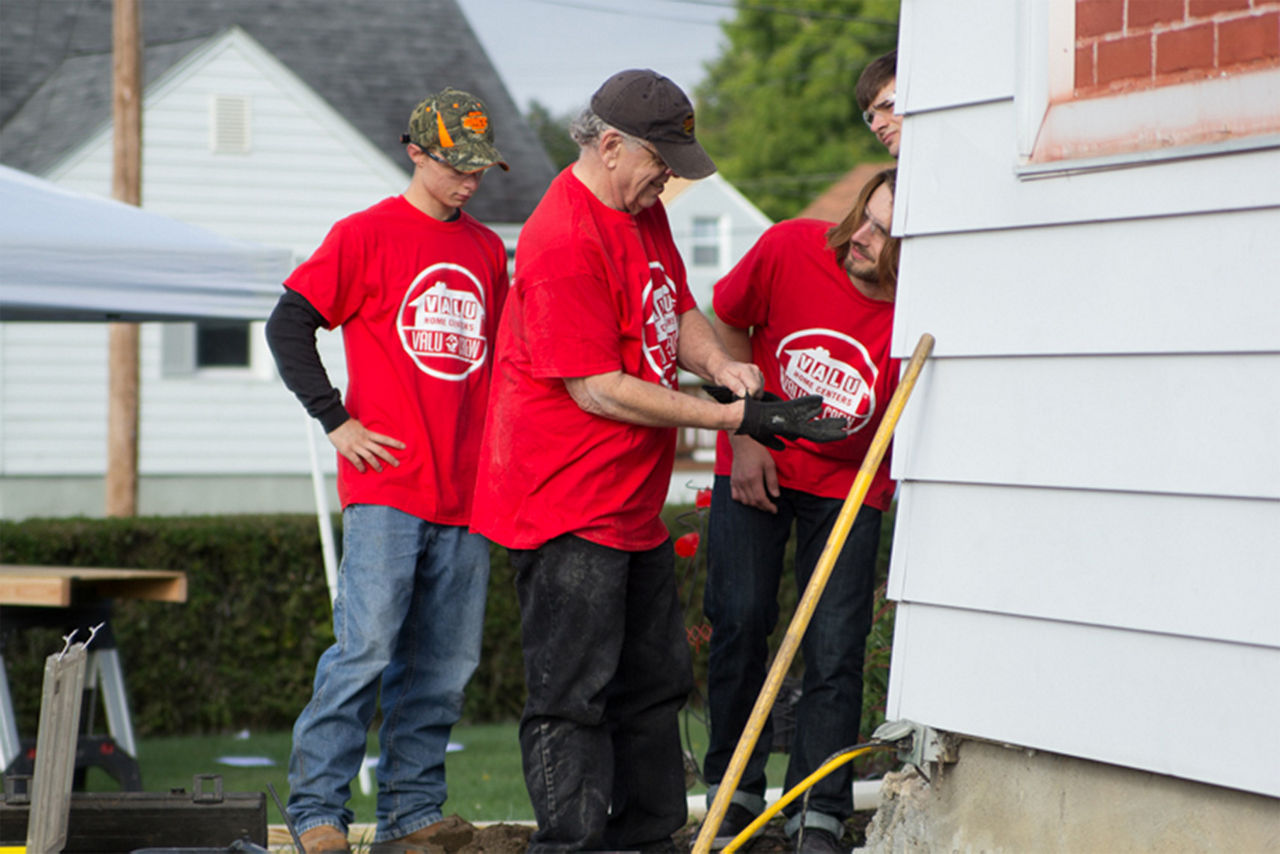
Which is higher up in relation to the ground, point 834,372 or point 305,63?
Result: point 305,63

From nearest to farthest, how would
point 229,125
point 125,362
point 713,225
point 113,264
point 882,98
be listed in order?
1. point 882,98
2. point 113,264
3. point 125,362
4. point 229,125
5. point 713,225

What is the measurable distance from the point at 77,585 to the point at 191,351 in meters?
12.0

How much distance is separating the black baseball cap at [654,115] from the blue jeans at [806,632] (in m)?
1.09

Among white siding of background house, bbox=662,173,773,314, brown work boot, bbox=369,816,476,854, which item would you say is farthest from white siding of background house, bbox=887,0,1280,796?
white siding of background house, bbox=662,173,773,314

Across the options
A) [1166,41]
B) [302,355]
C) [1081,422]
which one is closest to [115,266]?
[302,355]

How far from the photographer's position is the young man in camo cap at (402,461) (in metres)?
3.60

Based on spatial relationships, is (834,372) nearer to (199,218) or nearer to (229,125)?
(199,218)

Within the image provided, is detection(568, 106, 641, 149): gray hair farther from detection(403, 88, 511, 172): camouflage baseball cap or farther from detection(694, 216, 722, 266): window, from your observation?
detection(694, 216, 722, 266): window

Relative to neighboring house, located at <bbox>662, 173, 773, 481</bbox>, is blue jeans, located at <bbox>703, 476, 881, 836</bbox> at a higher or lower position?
lower

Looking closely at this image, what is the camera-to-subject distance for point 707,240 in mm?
34156

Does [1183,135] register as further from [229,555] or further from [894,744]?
[229,555]

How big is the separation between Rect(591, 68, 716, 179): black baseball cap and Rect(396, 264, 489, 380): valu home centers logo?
804 mm

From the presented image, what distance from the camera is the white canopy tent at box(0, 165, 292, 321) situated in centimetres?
500

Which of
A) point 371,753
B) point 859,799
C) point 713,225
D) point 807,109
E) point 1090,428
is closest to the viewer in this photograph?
point 1090,428
